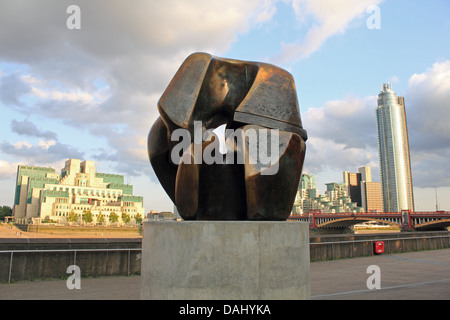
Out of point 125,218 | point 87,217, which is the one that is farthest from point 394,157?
point 87,217

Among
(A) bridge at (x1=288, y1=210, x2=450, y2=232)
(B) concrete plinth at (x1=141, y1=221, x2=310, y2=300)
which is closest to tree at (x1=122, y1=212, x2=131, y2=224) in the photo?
(A) bridge at (x1=288, y1=210, x2=450, y2=232)

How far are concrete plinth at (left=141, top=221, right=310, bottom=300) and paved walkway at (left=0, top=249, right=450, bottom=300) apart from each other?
86.3 inches

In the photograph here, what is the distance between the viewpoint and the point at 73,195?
422 feet

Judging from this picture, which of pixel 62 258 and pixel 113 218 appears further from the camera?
pixel 113 218

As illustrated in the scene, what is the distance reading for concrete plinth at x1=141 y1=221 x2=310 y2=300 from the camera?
209 inches

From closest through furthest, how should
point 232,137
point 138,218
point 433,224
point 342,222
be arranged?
point 232,137 → point 433,224 → point 342,222 → point 138,218

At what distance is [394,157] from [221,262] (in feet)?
610

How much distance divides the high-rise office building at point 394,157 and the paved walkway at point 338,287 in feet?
577

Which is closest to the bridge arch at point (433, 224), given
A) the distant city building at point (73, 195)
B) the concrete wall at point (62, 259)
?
the concrete wall at point (62, 259)

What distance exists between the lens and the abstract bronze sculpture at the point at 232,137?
20.9 ft

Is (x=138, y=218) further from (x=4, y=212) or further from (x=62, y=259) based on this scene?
(x=62, y=259)

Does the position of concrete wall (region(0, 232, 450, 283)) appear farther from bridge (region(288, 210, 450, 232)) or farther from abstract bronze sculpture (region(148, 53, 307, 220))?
bridge (region(288, 210, 450, 232))

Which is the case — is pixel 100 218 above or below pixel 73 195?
below

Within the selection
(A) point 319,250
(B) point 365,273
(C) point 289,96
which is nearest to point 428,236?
(A) point 319,250
